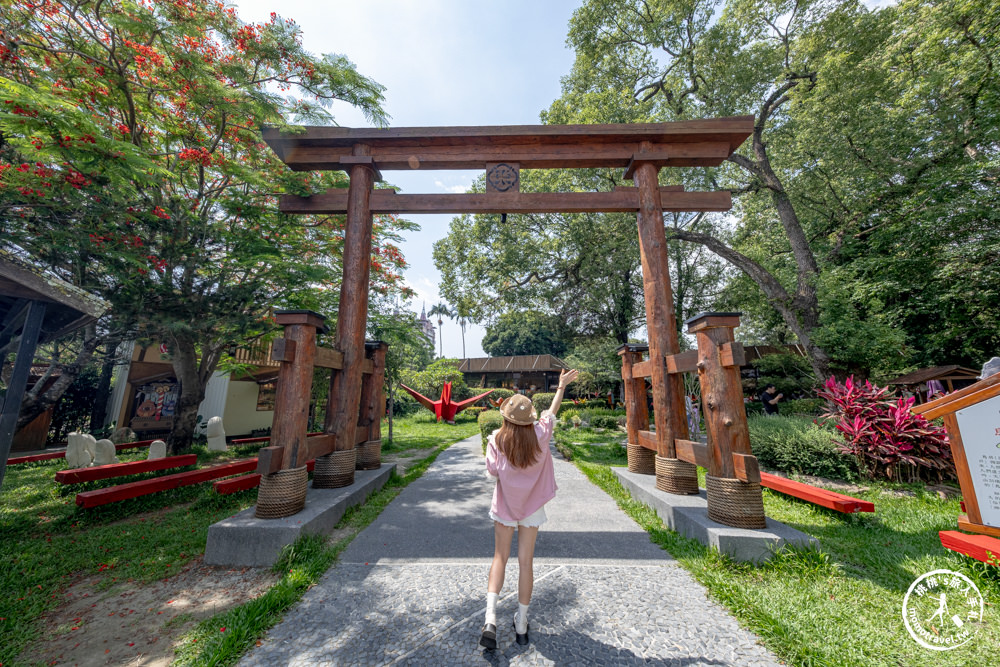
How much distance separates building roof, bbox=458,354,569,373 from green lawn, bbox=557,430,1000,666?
2309cm

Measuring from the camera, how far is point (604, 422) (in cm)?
1386

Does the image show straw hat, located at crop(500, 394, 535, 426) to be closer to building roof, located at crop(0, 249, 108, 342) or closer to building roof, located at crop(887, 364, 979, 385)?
building roof, located at crop(0, 249, 108, 342)

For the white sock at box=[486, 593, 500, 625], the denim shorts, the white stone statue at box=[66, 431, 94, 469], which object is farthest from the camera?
the white stone statue at box=[66, 431, 94, 469]

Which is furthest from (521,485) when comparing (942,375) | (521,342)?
(521,342)

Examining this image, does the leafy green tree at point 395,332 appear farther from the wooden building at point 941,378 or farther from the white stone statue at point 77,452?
the wooden building at point 941,378

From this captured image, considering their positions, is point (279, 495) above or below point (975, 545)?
above

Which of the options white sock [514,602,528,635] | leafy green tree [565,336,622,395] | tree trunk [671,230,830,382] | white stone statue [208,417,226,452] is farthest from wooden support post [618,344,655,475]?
white stone statue [208,417,226,452]

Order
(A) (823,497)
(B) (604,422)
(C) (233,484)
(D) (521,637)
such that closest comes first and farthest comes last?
1. (D) (521,637)
2. (A) (823,497)
3. (C) (233,484)
4. (B) (604,422)

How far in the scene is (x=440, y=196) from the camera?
5.10 metres

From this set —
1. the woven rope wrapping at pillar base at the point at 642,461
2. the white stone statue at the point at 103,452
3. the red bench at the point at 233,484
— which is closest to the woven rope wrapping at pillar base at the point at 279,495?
the red bench at the point at 233,484

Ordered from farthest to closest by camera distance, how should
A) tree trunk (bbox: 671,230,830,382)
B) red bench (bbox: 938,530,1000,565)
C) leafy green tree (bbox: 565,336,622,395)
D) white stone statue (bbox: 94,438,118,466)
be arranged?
leafy green tree (bbox: 565,336,622,395)
tree trunk (bbox: 671,230,830,382)
white stone statue (bbox: 94,438,118,466)
red bench (bbox: 938,530,1000,565)

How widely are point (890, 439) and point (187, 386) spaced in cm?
1358

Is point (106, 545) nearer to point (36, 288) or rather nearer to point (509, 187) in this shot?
point (36, 288)

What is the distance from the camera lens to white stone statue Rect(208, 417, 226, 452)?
10.1 meters
